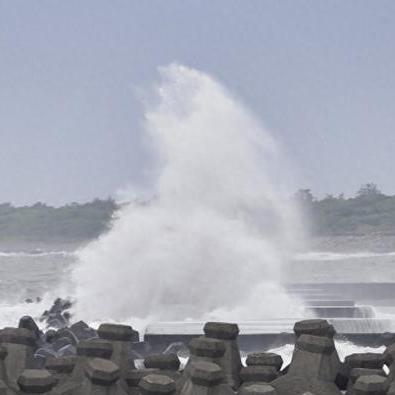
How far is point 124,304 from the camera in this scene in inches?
713

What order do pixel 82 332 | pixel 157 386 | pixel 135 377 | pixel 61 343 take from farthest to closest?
pixel 82 332 → pixel 61 343 → pixel 135 377 → pixel 157 386

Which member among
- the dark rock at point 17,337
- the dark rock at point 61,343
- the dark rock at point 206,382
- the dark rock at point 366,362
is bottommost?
the dark rock at point 206,382

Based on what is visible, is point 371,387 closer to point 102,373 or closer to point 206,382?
point 206,382

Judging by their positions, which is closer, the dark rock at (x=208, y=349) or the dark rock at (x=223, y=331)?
the dark rock at (x=208, y=349)

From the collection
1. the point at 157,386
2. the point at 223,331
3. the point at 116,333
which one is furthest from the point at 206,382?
the point at 116,333

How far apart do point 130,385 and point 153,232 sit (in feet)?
56.3

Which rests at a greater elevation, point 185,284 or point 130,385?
point 185,284

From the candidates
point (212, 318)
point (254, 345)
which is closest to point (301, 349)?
point (254, 345)

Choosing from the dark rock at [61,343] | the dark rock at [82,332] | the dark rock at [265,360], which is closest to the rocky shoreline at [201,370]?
the dark rock at [265,360]

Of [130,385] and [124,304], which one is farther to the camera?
[124,304]

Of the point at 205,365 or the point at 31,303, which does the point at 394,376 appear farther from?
Answer: the point at 31,303

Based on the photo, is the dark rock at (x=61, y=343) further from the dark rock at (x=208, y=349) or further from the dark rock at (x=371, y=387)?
the dark rock at (x=371, y=387)

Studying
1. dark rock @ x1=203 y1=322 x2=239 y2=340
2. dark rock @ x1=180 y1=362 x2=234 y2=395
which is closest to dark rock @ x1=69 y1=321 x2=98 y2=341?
dark rock @ x1=203 y1=322 x2=239 y2=340

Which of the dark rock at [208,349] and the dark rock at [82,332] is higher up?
the dark rock at [82,332]
